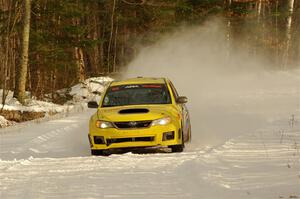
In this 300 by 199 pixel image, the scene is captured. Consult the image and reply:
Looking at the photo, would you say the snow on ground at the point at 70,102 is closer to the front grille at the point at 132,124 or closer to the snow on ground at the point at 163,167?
the snow on ground at the point at 163,167

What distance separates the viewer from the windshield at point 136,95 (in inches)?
493

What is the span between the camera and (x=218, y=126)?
16.6 meters

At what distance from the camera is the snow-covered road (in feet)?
24.0

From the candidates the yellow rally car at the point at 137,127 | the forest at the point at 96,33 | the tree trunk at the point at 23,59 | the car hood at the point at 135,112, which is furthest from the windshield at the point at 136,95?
the tree trunk at the point at 23,59

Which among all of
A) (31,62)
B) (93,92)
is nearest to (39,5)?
(31,62)

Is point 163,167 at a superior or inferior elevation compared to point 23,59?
superior

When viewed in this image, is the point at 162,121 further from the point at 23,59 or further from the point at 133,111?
the point at 23,59

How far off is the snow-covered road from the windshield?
1.14m

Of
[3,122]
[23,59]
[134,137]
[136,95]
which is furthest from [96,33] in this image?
[134,137]

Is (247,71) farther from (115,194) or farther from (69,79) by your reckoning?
(115,194)

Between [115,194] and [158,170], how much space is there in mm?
1765

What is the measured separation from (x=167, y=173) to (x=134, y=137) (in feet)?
8.85

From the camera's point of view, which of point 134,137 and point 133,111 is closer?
point 134,137

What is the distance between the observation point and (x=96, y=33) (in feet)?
125
